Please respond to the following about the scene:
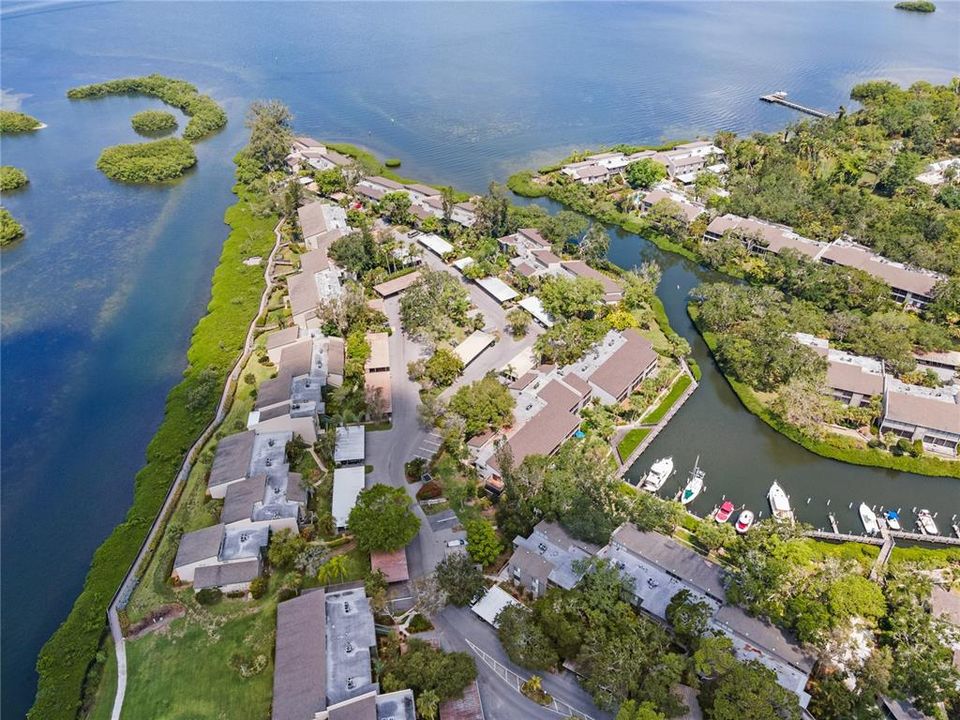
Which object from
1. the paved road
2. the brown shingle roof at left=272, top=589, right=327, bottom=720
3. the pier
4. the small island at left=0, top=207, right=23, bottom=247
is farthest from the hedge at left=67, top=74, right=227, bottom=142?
the pier

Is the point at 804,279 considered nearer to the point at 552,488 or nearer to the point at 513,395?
the point at 513,395

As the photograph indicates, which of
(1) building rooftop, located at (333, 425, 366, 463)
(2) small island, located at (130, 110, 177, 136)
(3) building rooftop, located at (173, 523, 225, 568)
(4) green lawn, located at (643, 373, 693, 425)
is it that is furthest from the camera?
(2) small island, located at (130, 110, 177, 136)

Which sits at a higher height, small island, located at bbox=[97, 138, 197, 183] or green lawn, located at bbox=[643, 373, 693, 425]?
small island, located at bbox=[97, 138, 197, 183]

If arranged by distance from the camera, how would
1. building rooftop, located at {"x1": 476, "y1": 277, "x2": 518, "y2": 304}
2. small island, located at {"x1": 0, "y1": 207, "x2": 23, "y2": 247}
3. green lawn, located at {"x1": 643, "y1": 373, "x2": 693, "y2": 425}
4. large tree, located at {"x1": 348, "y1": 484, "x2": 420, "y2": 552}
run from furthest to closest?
1. small island, located at {"x1": 0, "y1": 207, "x2": 23, "y2": 247}
2. building rooftop, located at {"x1": 476, "y1": 277, "x2": 518, "y2": 304}
3. green lawn, located at {"x1": 643, "y1": 373, "x2": 693, "y2": 425}
4. large tree, located at {"x1": 348, "y1": 484, "x2": 420, "y2": 552}

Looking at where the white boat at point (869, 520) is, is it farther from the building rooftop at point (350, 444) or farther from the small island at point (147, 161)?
the small island at point (147, 161)

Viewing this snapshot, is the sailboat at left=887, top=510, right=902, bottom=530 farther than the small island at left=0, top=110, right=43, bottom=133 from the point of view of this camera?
No

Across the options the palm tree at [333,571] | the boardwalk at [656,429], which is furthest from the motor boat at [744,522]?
the palm tree at [333,571]

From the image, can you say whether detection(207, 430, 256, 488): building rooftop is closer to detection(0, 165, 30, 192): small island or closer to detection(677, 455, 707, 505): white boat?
detection(677, 455, 707, 505): white boat
